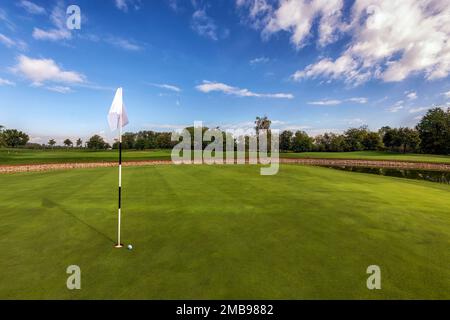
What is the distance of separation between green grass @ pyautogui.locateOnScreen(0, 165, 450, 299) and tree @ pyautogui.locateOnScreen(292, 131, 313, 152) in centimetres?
9839

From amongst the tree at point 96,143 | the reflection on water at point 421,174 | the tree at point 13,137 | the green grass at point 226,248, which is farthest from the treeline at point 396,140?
the tree at point 13,137

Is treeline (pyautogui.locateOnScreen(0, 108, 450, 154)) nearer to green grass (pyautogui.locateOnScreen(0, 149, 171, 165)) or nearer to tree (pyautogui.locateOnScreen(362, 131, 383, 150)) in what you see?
tree (pyautogui.locateOnScreen(362, 131, 383, 150))

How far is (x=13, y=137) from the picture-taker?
381 feet

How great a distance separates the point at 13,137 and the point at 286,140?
133149mm

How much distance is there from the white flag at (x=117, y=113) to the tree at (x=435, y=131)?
4144 inches

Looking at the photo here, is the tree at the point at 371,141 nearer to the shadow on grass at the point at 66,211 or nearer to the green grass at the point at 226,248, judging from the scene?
the green grass at the point at 226,248

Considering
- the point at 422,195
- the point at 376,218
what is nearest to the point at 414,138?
the point at 422,195

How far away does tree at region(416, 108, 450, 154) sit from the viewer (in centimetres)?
8038

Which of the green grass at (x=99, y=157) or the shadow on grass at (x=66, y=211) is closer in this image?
the shadow on grass at (x=66, y=211)

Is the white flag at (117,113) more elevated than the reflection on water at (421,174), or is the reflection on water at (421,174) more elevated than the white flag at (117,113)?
the white flag at (117,113)

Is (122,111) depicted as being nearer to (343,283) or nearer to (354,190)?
(343,283)

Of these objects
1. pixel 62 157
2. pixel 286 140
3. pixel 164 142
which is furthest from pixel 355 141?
pixel 62 157

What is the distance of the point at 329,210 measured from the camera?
10156 mm

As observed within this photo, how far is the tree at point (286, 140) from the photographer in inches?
4390
